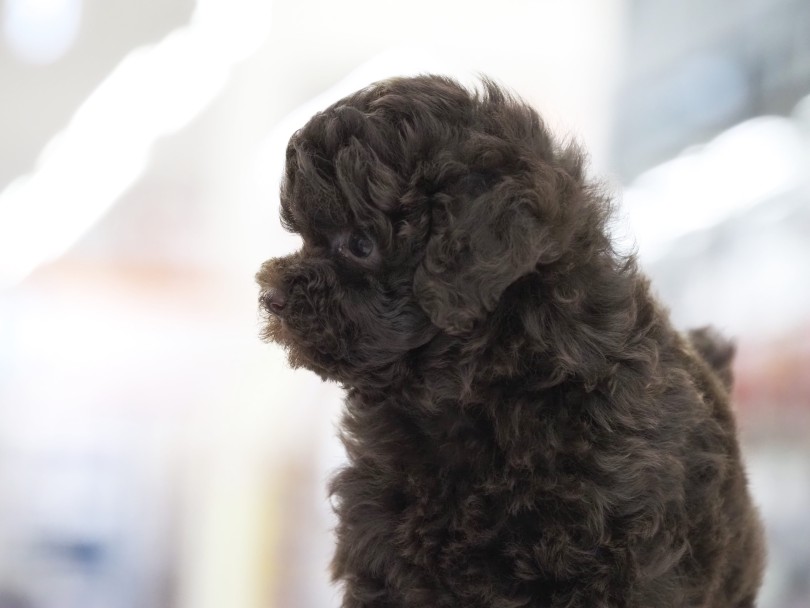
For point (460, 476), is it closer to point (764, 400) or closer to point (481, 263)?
point (481, 263)

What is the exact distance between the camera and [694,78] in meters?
2.39

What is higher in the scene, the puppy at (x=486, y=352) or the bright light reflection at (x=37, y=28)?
the bright light reflection at (x=37, y=28)

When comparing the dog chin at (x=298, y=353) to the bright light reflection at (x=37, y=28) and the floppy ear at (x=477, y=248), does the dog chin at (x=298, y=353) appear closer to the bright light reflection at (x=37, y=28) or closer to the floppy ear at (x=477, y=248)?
the floppy ear at (x=477, y=248)

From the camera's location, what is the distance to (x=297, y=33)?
2205mm

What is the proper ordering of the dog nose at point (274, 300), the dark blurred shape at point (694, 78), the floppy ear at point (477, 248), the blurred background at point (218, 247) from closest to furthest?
1. the floppy ear at point (477, 248)
2. the dog nose at point (274, 300)
3. the blurred background at point (218, 247)
4. the dark blurred shape at point (694, 78)

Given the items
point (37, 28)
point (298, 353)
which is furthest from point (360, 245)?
point (37, 28)

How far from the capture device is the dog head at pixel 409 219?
1.12 meters

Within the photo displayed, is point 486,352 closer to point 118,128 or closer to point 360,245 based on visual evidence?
point 360,245

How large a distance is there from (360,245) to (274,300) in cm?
17

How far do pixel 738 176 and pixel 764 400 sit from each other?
2.23 ft

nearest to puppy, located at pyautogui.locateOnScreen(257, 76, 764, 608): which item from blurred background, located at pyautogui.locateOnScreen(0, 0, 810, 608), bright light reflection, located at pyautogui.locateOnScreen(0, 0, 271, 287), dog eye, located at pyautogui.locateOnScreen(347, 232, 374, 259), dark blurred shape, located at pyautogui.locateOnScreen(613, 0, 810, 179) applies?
dog eye, located at pyautogui.locateOnScreen(347, 232, 374, 259)

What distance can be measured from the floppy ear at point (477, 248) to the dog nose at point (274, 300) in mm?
226

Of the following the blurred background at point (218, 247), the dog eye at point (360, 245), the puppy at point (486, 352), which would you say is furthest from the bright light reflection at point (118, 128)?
the dog eye at point (360, 245)

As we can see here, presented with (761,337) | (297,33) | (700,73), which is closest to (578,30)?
(700,73)
